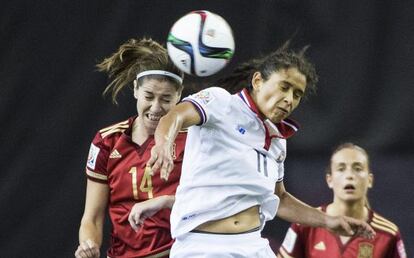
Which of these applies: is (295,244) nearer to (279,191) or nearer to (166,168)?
(279,191)

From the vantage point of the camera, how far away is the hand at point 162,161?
324 centimetres

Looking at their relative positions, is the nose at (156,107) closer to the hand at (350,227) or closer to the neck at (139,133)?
the neck at (139,133)

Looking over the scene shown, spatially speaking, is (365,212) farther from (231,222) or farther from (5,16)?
(5,16)

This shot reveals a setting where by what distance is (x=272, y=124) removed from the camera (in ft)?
13.9

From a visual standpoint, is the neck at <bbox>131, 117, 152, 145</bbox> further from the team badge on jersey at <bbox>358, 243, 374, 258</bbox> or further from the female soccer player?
the team badge on jersey at <bbox>358, 243, 374, 258</bbox>

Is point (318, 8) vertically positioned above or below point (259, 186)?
above

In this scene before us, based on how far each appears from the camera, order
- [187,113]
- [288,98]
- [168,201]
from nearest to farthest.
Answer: [187,113], [288,98], [168,201]

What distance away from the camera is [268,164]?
4.16 metres

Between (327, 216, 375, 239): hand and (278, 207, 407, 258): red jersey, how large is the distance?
904mm

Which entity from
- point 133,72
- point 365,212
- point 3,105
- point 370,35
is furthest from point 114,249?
point 370,35

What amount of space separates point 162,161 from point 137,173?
131 cm

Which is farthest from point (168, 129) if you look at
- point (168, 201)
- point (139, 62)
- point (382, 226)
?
point (382, 226)

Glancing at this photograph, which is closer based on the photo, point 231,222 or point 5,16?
point 231,222

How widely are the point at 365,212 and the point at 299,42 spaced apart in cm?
129
